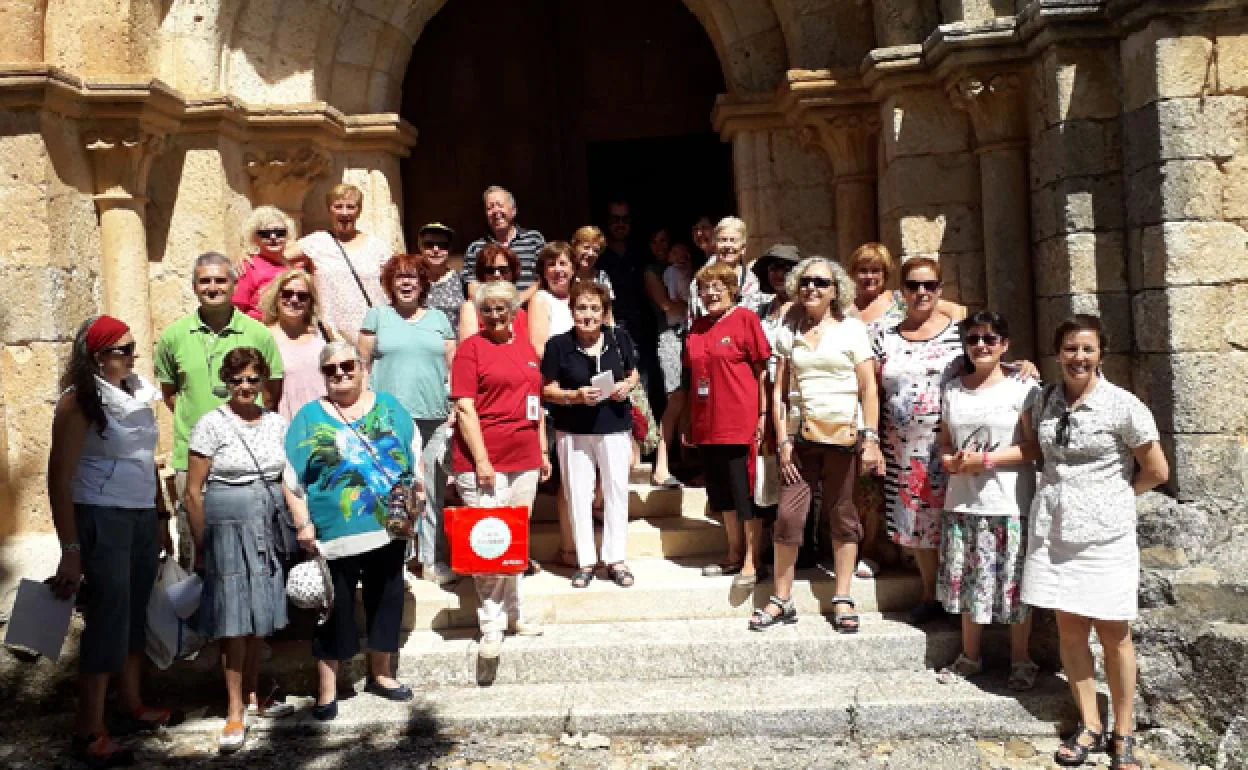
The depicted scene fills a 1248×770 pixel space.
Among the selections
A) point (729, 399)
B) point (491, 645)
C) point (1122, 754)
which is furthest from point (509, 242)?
point (1122, 754)

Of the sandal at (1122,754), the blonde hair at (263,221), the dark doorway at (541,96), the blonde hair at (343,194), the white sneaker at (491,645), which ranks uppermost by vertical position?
the dark doorway at (541,96)

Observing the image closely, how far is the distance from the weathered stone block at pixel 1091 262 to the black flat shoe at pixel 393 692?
3389 millimetres

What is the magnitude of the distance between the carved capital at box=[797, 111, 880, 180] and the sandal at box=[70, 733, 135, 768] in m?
4.56

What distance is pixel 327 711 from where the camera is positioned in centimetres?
427

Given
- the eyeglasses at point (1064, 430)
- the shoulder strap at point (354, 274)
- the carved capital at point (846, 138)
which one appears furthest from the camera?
the carved capital at point (846, 138)

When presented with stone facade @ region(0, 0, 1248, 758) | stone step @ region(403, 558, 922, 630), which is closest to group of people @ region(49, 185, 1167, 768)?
stone step @ region(403, 558, 922, 630)

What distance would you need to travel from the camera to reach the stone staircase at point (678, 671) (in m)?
4.12

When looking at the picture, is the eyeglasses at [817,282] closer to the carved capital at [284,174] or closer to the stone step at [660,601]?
the stone step at [660,601]

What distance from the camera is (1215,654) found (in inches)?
155

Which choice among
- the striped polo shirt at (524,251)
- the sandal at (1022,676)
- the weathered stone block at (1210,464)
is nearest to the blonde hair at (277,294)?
the striped polo shirt at (524,251)

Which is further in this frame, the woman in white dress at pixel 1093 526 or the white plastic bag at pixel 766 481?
the white plastic bag at pixel 766 481

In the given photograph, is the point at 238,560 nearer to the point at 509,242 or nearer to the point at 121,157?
the point at 509,242

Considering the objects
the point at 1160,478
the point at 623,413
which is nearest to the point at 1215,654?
the point at 1160,478

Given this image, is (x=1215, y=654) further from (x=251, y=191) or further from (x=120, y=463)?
(x=251, y=191)
